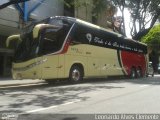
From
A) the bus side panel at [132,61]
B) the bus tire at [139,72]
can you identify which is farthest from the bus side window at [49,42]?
the bus tire at [139,72]

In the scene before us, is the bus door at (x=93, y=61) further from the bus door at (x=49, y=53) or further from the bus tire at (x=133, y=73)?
the bus tire at (x=133, y=73)

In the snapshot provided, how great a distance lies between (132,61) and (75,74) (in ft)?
33.5

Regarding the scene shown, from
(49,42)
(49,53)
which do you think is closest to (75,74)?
(49,53)

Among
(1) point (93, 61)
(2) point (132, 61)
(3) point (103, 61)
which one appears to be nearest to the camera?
(1) point (93, 61)

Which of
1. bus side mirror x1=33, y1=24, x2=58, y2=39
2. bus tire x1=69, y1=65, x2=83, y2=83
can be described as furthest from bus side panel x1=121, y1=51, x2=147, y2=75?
bus side mirror x1=33, y1=24, x2=58, y2=39

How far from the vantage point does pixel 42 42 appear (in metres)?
18.7

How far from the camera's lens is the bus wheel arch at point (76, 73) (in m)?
21.1

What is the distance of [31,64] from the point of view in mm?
18609

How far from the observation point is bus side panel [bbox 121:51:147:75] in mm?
28758

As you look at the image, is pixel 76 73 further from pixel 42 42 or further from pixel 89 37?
pixel 42 42

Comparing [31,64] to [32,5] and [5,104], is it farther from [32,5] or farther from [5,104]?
[32,5]

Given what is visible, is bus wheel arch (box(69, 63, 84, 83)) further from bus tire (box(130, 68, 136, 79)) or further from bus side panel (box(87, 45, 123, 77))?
bus tire (box(130, 68, 136, 79))

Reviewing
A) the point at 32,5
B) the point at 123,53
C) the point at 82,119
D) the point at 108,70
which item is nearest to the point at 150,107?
the point at 82,119

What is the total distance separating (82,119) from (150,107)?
2991 millimetres
